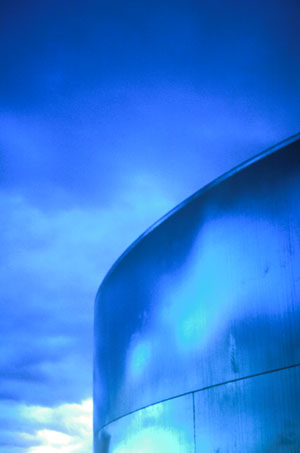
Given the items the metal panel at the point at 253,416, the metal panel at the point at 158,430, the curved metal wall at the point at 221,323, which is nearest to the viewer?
the metal panel at the point at 253,416

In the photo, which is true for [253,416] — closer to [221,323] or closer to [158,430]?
[221,323]

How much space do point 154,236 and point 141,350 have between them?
2691 mm

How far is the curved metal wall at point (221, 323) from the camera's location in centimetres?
840

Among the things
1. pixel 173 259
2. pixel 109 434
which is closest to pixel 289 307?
pixel 173 259

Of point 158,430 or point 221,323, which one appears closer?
point 221,323

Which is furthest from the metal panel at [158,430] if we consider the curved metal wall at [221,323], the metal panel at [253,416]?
the metal panel at [253,416]

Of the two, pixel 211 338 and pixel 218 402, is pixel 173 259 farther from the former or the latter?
pixel 218 402

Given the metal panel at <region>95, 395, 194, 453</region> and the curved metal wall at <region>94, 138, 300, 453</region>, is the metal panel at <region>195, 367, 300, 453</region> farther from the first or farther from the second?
the metal panel at <region>95, 395, 194, 453</region>

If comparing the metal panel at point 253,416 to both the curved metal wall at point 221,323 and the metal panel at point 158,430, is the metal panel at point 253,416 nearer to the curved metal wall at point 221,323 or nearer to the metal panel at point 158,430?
the curved metal wall at point 221,323

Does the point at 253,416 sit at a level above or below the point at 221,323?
below

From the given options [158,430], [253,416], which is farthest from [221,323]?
[158,430]

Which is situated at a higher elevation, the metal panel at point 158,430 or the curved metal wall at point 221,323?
the curved metal wall at point 221,323

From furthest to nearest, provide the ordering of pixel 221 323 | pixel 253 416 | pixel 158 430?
pixel 158 430, pixel 221 323, pixel 253 416

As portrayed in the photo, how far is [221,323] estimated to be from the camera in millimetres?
9586
